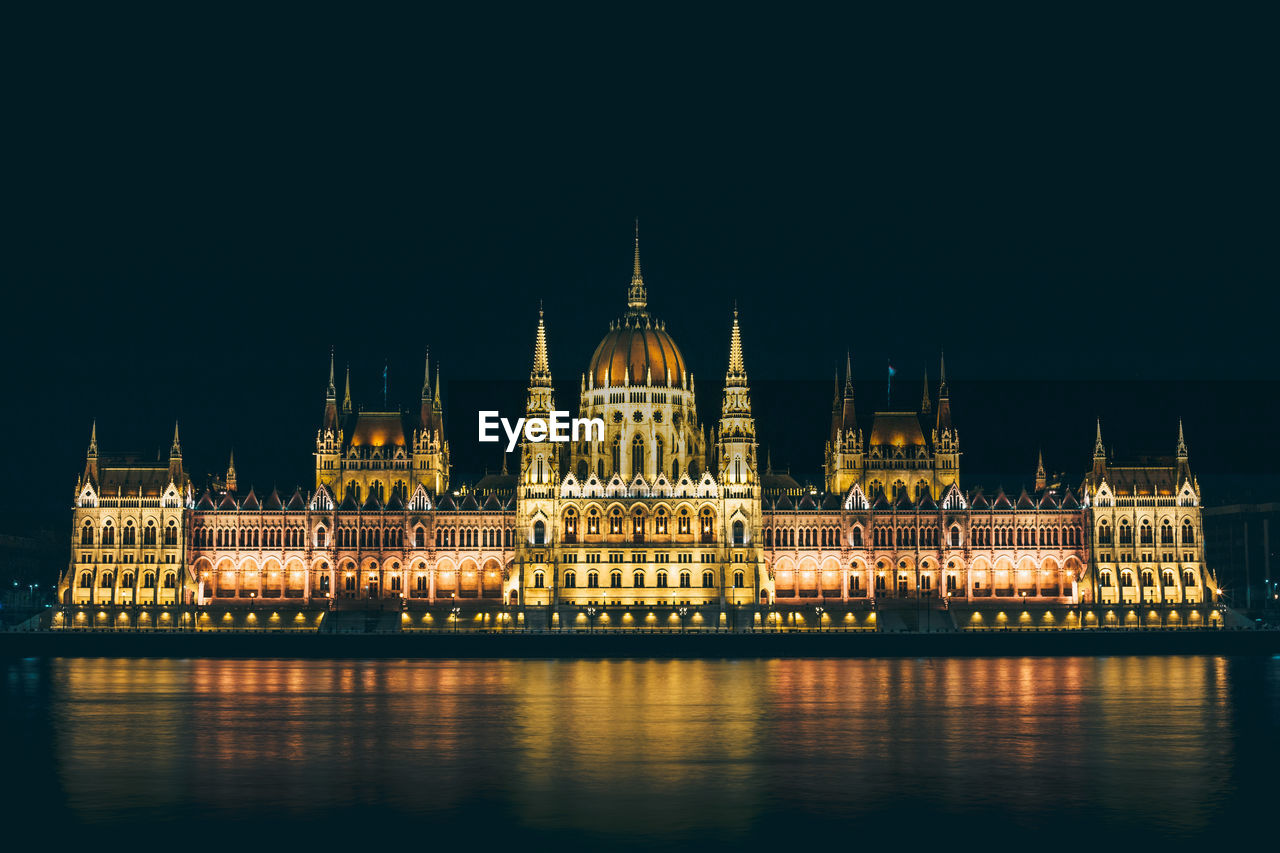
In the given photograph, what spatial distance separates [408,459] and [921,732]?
10654cm

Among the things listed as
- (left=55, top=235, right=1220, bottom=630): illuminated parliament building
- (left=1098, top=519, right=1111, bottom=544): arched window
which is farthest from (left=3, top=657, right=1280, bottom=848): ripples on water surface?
(left=1098, top=519, right=1111, bottom=544): arched window

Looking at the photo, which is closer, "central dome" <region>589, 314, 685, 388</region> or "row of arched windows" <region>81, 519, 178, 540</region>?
"row of arched windows" <region>81, 519, 178, 540</region>

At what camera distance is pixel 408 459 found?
17575 cm

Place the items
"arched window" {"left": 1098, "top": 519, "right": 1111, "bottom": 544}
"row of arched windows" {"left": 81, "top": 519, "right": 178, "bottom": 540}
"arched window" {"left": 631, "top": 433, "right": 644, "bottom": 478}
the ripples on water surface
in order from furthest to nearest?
"arched window" {"left": 631, "top": 433, "right": 644, "bottom": 478}, "row of arched windows" {"left": 81, "top": 519, "right": 178, "bottom": 540}, "arched window" {"left": 1098, "top": 519, "right": 1111, "bottom": 544}, the ripples on water surface

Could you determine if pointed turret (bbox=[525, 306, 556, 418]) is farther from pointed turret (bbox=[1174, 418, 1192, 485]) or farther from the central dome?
pointed turret (bbox=[1174, 418, 1192, 485])

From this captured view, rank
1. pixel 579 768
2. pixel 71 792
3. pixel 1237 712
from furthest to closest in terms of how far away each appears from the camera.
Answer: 1. pixel 1237 712
2. pixel 579 768
3. pixel 71 792

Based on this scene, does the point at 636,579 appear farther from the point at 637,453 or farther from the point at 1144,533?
the point at 1144,533

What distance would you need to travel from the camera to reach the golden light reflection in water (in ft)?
178

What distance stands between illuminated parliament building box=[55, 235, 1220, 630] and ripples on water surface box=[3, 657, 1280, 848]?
149 ft

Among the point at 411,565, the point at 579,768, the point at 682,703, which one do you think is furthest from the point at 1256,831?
the point at 411,565

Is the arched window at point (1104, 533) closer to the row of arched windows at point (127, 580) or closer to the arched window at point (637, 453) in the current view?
the arched window at point (637, 453)

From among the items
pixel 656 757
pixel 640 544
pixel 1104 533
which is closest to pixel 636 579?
pixel 640 544

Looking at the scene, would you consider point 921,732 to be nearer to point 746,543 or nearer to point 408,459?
point 746,543

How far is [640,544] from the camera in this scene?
15625 cm
